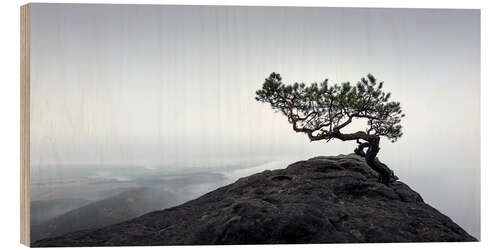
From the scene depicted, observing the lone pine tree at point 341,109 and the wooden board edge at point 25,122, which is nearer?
the wooden board edge at point 25,122

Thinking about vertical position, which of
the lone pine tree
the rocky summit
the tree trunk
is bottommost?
the rocky summit

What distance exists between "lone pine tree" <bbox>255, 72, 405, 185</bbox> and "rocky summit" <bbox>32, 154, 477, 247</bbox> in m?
0.40

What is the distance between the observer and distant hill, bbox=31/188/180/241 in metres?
7.45

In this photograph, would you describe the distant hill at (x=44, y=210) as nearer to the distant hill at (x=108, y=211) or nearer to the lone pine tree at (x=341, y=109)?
the distant hill at (x=108, y=211)

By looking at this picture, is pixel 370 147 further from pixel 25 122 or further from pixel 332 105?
→ pixel 25 122

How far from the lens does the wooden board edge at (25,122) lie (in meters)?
7.40

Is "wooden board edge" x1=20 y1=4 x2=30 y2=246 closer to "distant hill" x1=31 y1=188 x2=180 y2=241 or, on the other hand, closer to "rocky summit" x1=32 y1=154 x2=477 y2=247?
"distant hill" x1=31 y1=188 x2=180 y2=241

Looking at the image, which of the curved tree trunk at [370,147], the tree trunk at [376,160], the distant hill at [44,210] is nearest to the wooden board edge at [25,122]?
the distant hill at [44,210]

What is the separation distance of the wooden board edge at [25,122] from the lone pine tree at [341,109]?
3.01 m

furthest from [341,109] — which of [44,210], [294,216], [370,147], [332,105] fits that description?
[44,210]

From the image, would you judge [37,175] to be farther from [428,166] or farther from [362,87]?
[428,166]

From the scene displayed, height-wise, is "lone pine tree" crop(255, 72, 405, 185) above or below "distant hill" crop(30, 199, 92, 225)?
above

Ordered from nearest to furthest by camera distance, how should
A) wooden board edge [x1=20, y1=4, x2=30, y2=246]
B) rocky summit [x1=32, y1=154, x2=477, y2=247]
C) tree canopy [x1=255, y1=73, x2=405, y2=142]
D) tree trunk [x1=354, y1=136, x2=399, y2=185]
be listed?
1. rocky summit [x1=32, y1=154, x2=477, y2=247]
2. wooden board edge [x1=20, y1=4, x2=30, y2=246]
3. tree canopy [x1=255, y1=73, x2=405, y2=142]
4. tree trunk [x1=354, y1=136, x2=399, y2=185]

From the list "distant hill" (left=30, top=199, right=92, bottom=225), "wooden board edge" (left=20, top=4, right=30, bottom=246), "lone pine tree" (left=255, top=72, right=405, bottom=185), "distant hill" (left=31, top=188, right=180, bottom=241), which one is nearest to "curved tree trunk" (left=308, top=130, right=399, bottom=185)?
"lone pine tree" (left=255, top=72, right=405, bottom=185)
